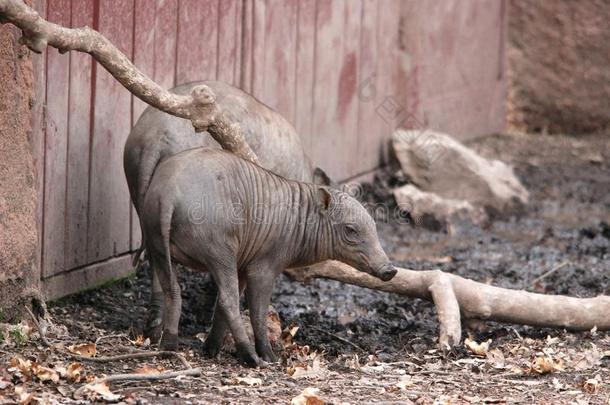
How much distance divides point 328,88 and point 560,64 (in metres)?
4.90

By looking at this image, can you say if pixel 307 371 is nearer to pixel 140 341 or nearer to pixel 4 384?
pixel 140 341

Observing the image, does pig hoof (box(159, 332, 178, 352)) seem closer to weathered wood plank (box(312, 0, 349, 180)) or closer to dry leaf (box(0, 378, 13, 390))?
dry leaf (box(0, 378, 13, 390))

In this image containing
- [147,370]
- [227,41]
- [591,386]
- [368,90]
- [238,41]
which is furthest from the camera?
[368,90]

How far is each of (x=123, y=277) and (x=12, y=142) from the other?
1760 mm

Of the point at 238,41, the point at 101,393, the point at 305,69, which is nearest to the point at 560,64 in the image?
the point at 305,69

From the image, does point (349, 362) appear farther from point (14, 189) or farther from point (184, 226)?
point (14, 189)

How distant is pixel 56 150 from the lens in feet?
20.5

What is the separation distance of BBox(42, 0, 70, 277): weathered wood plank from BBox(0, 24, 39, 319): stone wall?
0.45 metres

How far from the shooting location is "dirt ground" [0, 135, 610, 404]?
5105mm

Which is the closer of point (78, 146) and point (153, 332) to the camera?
point (153, 332)

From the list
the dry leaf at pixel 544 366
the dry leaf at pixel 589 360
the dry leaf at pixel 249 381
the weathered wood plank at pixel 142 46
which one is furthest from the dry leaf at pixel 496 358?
the weathered wood plank at pixel 142 46

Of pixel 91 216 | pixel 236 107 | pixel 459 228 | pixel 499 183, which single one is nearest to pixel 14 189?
pixel 91 216

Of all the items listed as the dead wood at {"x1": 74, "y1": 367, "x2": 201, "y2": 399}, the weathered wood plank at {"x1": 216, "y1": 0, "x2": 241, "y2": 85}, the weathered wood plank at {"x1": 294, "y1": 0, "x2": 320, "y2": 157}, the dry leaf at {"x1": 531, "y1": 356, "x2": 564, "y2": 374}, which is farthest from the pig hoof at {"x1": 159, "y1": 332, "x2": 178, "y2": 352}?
the weathered wood plank at {"x1": 294, "y1": 0, "x2": 320, "y2": 157}

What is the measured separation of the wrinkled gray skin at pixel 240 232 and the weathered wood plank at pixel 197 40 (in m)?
1.75
